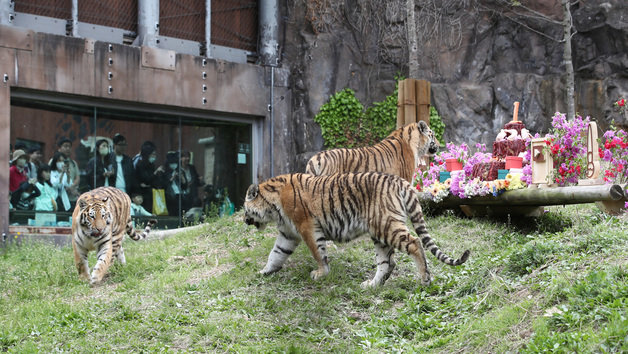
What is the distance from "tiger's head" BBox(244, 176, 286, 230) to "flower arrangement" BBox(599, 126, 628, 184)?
4.39 m

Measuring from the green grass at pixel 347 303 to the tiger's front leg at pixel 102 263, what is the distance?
0.59ft

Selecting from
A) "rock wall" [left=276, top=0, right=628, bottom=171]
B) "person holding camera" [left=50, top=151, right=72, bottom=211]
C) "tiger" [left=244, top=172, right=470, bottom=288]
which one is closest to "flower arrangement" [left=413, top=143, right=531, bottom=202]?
"tiger" [left=244, top=172, right=470, bottom=288]

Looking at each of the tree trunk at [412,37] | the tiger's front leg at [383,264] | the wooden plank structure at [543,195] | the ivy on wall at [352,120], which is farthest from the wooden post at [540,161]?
the ivy on wall at [352,120]

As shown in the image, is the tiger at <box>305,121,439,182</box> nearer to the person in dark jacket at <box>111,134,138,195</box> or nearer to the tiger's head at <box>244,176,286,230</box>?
the tiger's head at <box>244,176,286,230</box>

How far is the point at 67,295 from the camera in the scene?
347 inches

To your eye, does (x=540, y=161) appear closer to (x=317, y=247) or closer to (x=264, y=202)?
(x=317, y=247)

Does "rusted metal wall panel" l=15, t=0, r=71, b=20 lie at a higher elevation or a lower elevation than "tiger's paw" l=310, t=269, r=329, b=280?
higher

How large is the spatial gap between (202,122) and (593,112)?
1004 cm

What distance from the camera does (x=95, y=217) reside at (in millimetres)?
9578

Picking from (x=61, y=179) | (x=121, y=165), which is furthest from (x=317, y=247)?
(x=121, y=165)

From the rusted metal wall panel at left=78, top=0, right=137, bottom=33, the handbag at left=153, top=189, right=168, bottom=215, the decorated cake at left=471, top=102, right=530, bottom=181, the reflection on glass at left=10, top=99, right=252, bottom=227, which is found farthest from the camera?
the handbag at left=153, top=189, right=168, bottom=215

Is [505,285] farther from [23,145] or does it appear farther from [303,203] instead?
[23,145]

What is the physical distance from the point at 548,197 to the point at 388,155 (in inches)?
93.5

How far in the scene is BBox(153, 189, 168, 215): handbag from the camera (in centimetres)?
1756
